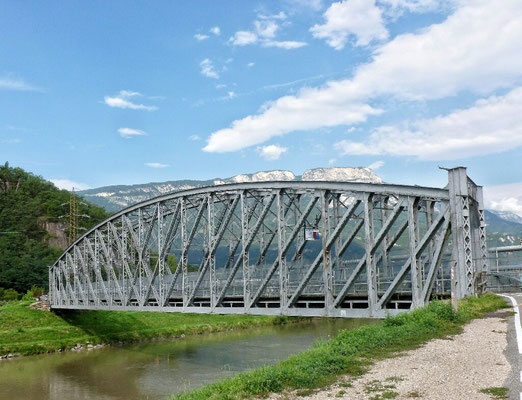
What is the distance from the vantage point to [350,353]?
14789mm

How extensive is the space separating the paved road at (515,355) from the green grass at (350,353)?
1.62m

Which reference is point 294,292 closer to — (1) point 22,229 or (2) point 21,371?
(2) point 21,371

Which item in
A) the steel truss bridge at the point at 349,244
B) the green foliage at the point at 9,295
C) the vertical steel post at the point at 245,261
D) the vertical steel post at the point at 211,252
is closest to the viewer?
the steel truss bridge at the point at 349,244

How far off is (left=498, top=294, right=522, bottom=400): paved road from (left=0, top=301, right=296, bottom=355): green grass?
4351cm

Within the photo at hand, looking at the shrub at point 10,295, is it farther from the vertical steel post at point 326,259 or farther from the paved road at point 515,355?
the paved road at point 515,355

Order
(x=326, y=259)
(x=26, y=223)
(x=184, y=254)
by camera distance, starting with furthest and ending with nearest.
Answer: (x=26, y=223), (x=184, y=254), (x=326, y=259)

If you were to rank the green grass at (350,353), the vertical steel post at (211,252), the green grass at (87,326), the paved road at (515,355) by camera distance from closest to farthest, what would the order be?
1. the paved road at (515,355)
2. the green grass at (350,353)
3. the vertical steel post at (211,252)
4. the green grass at (87,326)

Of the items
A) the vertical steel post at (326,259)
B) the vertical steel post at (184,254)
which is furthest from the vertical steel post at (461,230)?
the vertical steel post at (184,254)

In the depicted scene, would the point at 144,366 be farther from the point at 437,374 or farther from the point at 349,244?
the point at 437,374

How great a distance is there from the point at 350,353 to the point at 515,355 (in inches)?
172

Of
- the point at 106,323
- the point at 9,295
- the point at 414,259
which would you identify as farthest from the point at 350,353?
the point at 9,295

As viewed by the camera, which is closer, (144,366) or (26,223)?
(144,366)

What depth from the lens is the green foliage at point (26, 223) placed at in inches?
3548

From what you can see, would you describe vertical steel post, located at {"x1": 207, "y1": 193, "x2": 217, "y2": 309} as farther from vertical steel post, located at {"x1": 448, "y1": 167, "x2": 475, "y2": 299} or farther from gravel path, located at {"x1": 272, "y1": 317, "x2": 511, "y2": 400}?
gravel path, located at {"x1": 272, "y1": 317, "x2": 511, "y2": 400}
